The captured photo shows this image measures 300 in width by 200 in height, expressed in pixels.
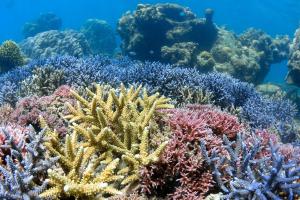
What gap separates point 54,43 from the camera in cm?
2339

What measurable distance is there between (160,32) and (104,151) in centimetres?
1469

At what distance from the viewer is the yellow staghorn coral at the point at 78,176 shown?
116 inches

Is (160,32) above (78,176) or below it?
above

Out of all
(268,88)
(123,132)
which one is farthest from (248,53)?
(123,132)

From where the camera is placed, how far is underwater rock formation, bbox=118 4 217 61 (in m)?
17.7

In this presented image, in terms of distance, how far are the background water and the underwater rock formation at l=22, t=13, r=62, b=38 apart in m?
36.5

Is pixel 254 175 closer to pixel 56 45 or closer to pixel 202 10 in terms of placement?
pixel 56 45

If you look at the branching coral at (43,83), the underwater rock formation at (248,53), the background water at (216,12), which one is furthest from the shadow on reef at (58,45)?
the background water at (216,12)

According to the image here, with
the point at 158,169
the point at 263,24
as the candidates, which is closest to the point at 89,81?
the point at 158,169

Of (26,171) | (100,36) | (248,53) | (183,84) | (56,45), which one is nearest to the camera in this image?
(26,171)

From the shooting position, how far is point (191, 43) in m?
16.5

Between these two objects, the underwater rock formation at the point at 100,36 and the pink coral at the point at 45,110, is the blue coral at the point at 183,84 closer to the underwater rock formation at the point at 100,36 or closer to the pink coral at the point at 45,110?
the pink coral at the point at 45,110

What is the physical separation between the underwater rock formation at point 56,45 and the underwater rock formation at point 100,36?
5240mm

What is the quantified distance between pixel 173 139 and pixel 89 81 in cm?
398
